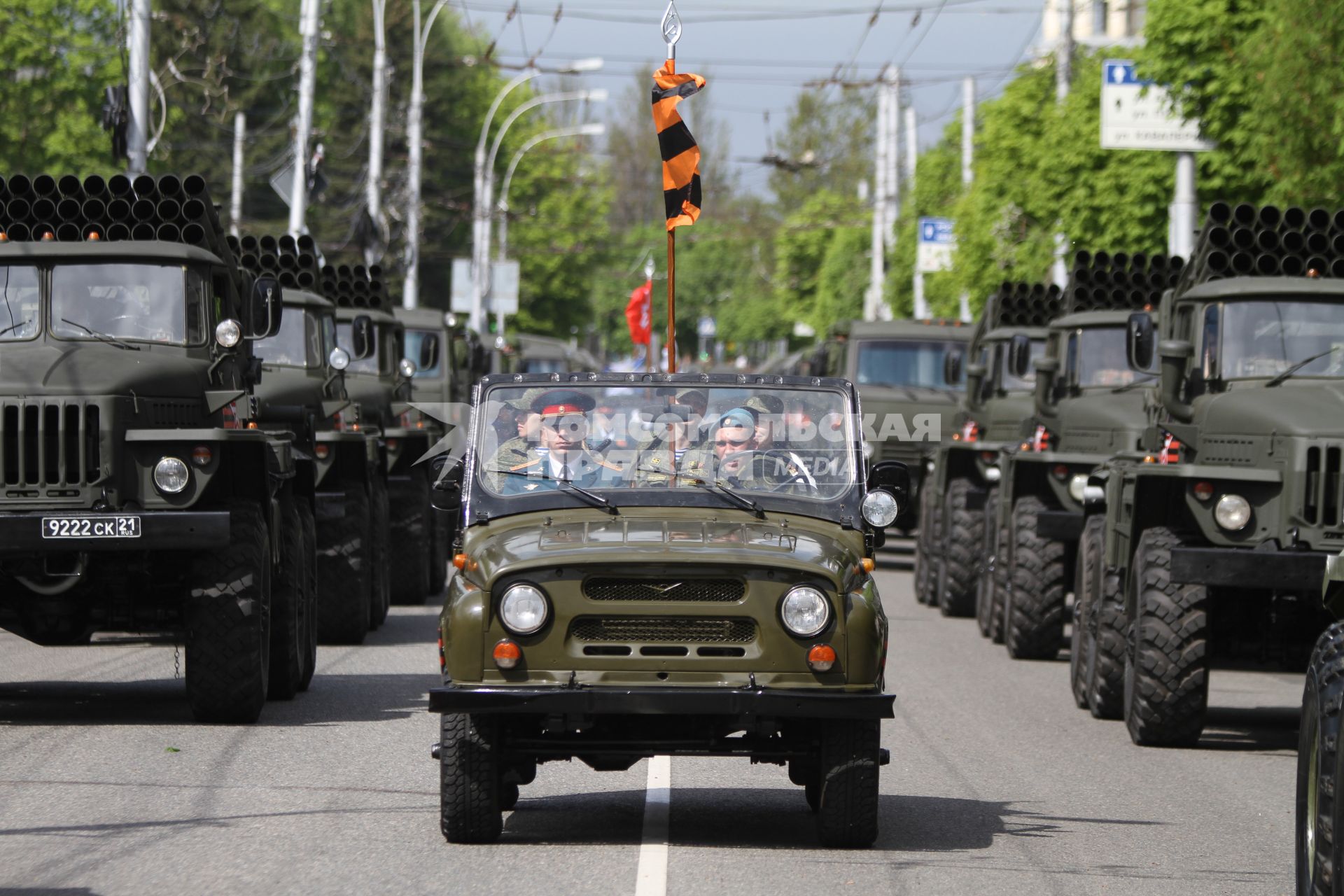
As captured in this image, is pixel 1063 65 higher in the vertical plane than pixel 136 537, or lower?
higher

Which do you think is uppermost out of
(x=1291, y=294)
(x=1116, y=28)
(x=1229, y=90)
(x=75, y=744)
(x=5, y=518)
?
(x=1116, y=28)

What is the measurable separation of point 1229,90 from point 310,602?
1182 cm

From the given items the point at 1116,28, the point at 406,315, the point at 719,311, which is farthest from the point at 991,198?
the point at 719,311

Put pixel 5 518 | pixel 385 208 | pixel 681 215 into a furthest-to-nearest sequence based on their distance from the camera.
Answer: pixel 385 208
pixel 681 215
pixel 5 518

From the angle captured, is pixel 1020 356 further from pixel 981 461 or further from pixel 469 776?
pixel 469 776

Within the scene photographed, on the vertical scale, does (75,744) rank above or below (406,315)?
below

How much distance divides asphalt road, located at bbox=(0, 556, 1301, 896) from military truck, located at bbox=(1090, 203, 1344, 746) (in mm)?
540

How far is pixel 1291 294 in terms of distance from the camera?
13.2 m

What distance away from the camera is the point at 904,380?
1072 inches

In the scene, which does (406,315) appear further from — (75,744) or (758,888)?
(758,888)

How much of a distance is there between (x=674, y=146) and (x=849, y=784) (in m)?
5.75

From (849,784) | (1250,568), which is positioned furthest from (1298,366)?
(849,784)

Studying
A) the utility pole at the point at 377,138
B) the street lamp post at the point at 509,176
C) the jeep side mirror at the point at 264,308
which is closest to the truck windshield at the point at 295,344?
the jeep side mirror at the point at 264,308

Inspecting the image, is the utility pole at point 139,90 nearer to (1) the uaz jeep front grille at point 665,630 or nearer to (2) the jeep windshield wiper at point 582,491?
(2) the jeep windshield wiper at point 582,491
